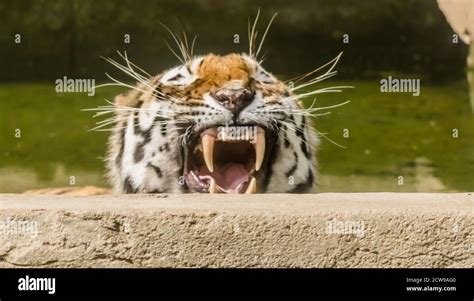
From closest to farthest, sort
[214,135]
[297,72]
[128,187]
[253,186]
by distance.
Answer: [214,135], [253,186], [128,187], [297,72]

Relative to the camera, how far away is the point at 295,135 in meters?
7.86

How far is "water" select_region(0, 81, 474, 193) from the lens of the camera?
812cm

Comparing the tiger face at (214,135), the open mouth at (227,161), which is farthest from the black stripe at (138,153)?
the open mouth at (227,161)

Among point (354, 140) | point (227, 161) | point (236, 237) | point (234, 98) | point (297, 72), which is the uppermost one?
point (297, 72)

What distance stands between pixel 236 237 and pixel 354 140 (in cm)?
162

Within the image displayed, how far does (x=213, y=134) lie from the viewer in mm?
7562

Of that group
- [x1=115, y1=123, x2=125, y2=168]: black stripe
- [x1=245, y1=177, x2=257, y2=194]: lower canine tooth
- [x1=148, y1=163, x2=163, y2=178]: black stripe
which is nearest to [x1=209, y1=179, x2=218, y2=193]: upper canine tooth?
[x1=245, y1=177, x2=257, y2=194]: lower canine tooth

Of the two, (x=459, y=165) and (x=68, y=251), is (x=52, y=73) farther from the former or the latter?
(x=459, y=165)

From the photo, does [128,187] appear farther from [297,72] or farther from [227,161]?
[297,72]

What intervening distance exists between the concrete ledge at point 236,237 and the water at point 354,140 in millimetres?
1279

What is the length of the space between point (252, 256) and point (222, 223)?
235 mm

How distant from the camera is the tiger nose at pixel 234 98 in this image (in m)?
7.54

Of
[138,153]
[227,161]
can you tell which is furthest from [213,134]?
[138,153]
